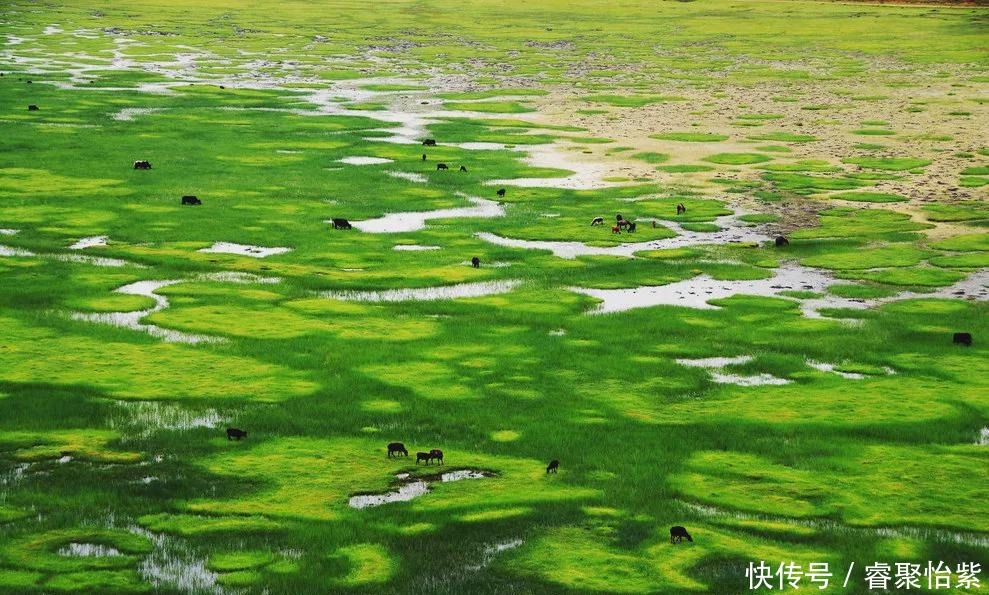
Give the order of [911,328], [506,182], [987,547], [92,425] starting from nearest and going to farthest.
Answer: [987,547], [92,425], [911,328], [506,182]

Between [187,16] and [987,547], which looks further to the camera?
[187,16]

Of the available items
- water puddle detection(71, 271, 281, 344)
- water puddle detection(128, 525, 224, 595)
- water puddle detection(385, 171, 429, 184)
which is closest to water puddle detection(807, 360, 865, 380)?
water puddle detection(71, 271, 281, 344)

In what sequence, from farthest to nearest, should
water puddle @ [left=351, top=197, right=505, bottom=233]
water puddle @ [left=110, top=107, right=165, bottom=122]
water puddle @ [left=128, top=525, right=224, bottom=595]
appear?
water puddle @ [left=110, top=107, right=165, bottom=122] → water puddle @ [left=351, top=197, right=505, bottom=233] → water puddle @ [left=128, top=525, right=224, bottom=595]

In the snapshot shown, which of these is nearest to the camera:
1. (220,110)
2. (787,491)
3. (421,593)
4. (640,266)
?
(421,593)

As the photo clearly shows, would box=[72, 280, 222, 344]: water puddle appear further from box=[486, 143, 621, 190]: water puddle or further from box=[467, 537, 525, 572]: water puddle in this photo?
box=[486, 143, 621, 190]: water puddle

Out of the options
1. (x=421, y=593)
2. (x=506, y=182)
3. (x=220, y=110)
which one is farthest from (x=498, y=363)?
(x=220, y=110)

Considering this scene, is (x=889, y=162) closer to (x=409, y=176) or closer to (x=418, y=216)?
(x=409, y=176)

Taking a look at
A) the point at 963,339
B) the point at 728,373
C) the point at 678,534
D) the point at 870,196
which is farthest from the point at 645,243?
the point at 678,534

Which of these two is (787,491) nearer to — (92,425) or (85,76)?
(92,425)
